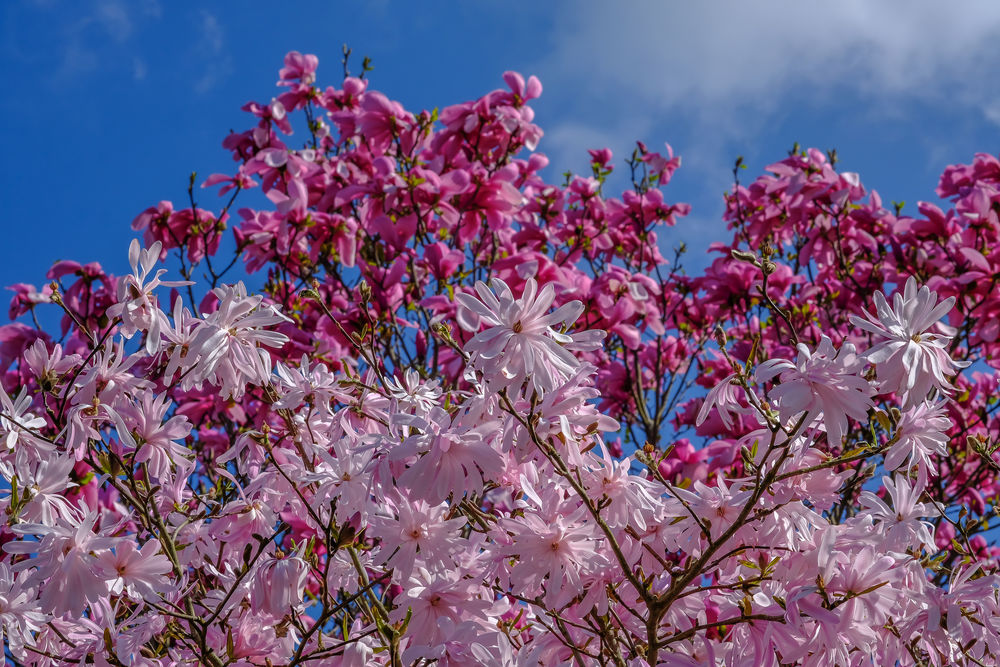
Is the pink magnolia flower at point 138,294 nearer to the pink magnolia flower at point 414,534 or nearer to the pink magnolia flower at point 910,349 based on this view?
the pink magnolia flower at point 414,534

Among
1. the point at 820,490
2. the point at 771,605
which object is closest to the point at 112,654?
the point at 771,605

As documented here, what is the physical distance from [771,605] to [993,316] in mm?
2670

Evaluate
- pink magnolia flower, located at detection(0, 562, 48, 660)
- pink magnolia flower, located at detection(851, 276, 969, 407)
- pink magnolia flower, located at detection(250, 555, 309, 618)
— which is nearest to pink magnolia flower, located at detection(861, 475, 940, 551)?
pink magnolia flower, located at detection(851, 276, 969, 407)

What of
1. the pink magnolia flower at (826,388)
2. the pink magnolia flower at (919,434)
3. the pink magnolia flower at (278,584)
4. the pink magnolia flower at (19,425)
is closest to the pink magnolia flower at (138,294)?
the pink magnolia flower at (19,425)

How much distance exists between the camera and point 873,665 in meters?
1.92

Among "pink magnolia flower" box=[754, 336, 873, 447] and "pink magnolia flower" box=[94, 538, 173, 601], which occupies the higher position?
"pink magnolia flower" box=[754, 336, 873, 447]

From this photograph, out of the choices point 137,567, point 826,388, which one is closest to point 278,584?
point 137,567

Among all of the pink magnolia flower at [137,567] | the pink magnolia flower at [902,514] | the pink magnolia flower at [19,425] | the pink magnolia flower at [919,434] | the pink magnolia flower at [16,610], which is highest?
the pink magnolia flower at [919,434]

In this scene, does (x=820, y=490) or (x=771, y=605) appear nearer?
(x=771, y=605)

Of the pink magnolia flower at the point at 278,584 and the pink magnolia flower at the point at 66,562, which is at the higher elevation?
the pink magnolia flower at the point at 278,584

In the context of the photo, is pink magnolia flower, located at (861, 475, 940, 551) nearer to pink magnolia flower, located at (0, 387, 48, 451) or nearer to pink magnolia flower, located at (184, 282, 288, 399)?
pink magnolia flower, located at (184, 282, 288, 399)

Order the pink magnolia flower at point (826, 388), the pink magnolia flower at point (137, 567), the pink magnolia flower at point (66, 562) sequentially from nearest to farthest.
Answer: the pink magnolia flower at point (826, 388) < the pink magnolia flower at point (66, 562) < the pink magnolia flower at point (137, 567)

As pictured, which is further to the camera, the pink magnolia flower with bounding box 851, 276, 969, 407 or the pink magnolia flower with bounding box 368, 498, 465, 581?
the pink magnolia flower with bounding box 368, 498, 465, 581

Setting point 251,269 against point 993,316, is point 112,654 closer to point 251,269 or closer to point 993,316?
point 251,269
